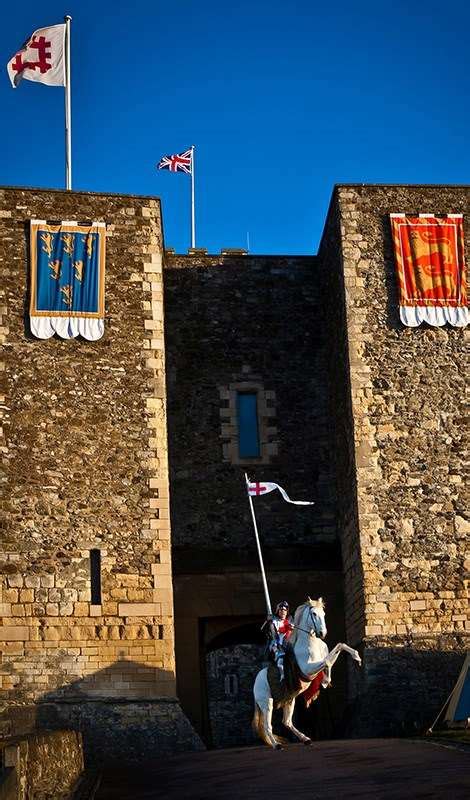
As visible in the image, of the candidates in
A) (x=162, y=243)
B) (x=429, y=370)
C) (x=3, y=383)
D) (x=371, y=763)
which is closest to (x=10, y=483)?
(x=3, y=383)

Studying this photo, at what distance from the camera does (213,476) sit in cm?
2211

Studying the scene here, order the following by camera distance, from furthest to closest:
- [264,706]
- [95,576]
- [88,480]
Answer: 1. [88,480]
2. [95,576]
3. [264,706]

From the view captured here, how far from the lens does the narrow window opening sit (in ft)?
62.0

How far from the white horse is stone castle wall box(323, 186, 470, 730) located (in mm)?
4115

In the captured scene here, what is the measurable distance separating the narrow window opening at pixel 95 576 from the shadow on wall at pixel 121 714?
3.52 feet

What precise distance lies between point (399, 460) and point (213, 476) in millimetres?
3702

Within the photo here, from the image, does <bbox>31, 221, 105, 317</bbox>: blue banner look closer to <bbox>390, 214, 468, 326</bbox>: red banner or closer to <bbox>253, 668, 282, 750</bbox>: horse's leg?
<bbox>390, 214, 468, 326</bbox>: red banner

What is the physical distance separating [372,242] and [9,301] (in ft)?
21.4

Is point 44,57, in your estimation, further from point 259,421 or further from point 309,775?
point 309,775

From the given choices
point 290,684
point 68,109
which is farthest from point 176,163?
point 290,684

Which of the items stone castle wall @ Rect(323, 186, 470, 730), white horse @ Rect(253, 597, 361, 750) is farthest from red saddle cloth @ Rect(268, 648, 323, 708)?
stone castle wall @ Rect(323, 186, 470, 730)

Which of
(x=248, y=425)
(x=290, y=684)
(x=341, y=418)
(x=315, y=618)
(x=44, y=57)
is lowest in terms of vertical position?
(x=290, y=684)

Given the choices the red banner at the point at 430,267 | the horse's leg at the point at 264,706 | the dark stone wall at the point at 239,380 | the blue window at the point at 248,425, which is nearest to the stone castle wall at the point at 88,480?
the dark stone wall at the point at 239,380

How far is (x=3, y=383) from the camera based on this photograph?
781 inches
